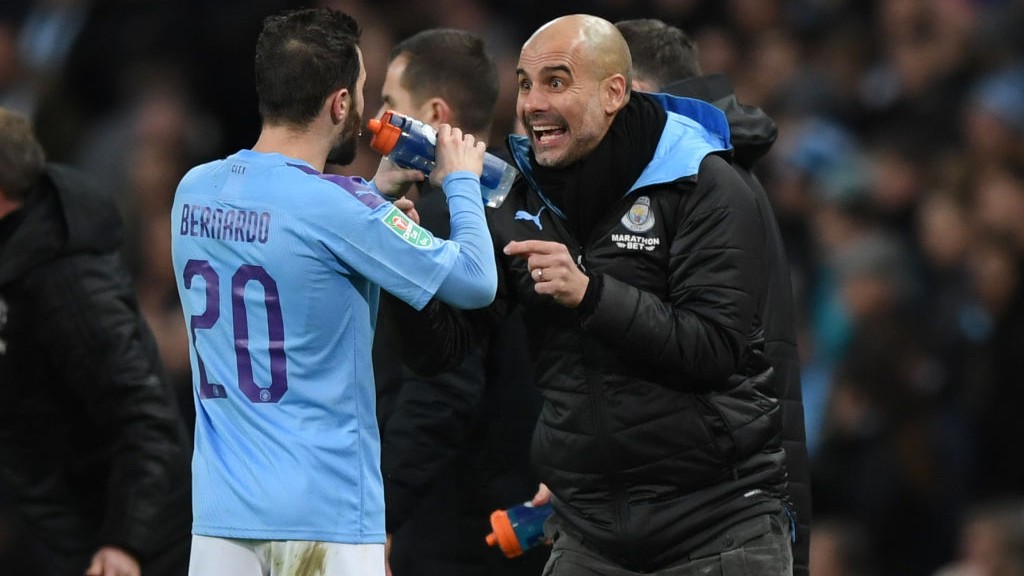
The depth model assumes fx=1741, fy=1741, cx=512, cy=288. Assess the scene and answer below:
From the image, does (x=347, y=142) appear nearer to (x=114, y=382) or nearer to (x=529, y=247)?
(x=529, y=247)

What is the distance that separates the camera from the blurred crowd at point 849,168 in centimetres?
744

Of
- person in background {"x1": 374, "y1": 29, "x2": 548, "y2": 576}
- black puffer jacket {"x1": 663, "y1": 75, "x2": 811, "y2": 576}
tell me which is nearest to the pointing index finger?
black puffer jacket {"x1": 663, "y1": 75, "x2": 811, "y2": 576}

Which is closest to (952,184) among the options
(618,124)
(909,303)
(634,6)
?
(909,303)

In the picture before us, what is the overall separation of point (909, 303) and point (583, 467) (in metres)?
4.51

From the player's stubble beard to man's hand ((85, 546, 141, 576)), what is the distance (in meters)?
1.55

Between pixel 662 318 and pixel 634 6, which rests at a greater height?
pixel 634 6

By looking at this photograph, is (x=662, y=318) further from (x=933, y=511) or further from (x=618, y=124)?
(x=933, y=511)

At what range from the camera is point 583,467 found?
13.9 feet

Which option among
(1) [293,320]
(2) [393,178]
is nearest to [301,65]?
(2) [393,178]

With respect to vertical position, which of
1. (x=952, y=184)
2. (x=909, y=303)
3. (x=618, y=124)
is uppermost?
(x=618, y=124)

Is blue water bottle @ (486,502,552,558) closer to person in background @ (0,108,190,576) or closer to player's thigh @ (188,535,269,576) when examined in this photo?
player's thigh @ (188,535,269,576)

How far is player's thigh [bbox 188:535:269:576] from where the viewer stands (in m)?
3.95

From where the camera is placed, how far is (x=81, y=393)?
526 centimetres

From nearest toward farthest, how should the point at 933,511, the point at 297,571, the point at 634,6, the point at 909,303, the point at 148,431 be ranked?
the point at 297,571, the point at 148,431, the point at 933,511, the point at 909,303, the point at 634,6
